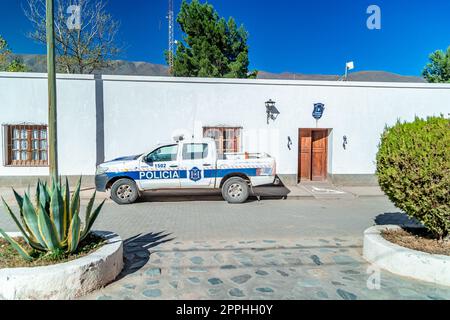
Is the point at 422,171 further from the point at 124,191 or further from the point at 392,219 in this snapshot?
the point at 124,191

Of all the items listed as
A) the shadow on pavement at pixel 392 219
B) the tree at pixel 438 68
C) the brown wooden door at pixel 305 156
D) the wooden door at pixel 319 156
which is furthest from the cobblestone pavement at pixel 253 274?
the tree at pixel 438 68

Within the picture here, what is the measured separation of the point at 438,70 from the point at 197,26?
1928 centimetres

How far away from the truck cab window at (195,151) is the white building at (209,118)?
2.35 m

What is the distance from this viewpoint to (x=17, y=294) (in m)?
2.98

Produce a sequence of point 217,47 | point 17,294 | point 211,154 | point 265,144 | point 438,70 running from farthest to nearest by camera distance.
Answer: point 438,70 → point 217,47 → point 265,144 → point 211,154 → point 17,294

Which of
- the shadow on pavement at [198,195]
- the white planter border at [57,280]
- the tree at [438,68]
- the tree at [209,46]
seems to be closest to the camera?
the white planter border at [57,280]

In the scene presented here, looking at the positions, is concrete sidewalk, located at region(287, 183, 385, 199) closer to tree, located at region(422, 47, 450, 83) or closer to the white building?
the white building

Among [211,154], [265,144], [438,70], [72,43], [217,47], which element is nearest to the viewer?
[211,154]

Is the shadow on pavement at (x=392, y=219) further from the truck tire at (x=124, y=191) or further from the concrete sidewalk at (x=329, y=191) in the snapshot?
the truck tire at (x=124, y=191)

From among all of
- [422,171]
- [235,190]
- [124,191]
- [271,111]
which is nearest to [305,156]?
[271,111]

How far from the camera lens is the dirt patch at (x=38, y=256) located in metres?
3.33

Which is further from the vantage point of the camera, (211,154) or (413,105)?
(413,105)

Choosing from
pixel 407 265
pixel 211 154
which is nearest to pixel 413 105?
pixel 211 154
